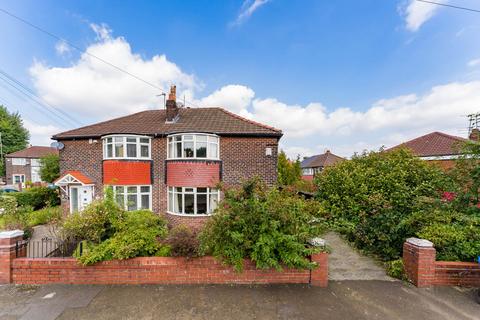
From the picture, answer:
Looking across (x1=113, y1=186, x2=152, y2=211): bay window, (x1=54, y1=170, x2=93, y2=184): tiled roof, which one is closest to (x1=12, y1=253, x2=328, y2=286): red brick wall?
(x1=113, y1=186, x2=152, y2=211): bay window

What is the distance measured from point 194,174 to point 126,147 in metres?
4.05

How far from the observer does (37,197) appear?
47.5ft

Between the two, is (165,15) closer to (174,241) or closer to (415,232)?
(174,241)

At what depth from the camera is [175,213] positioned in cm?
995

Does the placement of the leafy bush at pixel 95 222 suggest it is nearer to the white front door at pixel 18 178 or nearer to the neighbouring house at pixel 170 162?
the neighbouring house at pixel 170 162

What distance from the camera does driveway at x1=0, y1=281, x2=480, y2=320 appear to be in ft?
11.3

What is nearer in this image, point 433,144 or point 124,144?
point 124,144

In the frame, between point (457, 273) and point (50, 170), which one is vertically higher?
point (50, 170)

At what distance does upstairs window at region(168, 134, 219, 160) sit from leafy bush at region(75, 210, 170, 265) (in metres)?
4.90

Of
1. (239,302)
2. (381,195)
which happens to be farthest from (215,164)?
(381,195)

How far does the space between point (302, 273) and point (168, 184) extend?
26.1 ft

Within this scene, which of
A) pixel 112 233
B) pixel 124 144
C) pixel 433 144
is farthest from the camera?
pixel 433 144

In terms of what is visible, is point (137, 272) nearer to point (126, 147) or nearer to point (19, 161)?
point (126, 147)

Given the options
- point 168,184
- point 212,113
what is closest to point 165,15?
point 212,113
